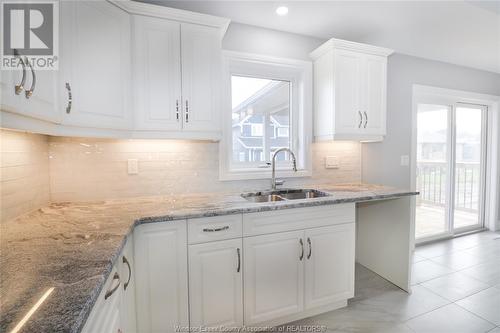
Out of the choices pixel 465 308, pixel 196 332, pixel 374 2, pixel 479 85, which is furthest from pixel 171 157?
pixel 479 85

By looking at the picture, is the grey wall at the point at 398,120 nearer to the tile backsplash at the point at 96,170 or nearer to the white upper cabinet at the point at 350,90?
the white upper cabinet at the point at 350,90

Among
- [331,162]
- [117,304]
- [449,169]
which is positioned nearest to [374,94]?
[331,162]

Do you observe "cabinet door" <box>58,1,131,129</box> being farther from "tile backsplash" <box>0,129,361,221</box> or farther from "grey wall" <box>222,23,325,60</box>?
"grey wall" <box>222,23,325,60</box>

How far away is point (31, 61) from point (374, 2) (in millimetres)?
2288

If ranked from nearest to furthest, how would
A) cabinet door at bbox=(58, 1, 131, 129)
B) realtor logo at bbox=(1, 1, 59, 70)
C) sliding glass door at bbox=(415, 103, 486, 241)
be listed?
realtor logo at bbox=(1, 1, 59, 70) < cabinet door at bbox=(58, 1, 131, 129) < sliding glass door at bbox=(415, 103, 486, 241)

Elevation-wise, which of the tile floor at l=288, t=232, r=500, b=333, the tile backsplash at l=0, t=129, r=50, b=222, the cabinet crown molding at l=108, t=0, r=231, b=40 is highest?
the cabinet crown molding at l=108, t=0, r=231, b=40

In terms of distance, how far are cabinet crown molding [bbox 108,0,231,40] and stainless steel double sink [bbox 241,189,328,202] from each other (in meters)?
1.39

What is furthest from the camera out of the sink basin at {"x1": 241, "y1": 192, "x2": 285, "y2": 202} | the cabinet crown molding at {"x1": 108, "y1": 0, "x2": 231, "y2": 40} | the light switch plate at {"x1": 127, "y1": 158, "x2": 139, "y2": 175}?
the sink basin at {"x1": 241, "y1": 192, "x2": 285, "y2": 202}

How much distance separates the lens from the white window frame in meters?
2.22

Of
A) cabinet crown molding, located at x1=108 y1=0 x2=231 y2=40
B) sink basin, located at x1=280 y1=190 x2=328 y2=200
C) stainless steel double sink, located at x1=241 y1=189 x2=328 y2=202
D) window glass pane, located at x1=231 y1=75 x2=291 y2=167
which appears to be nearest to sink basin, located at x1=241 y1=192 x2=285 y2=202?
stainless steel double sink, located at x1=241 y1=189 x2=328 y2=202

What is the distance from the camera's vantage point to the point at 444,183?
3.48 metres

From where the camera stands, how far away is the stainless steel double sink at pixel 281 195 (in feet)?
7.21

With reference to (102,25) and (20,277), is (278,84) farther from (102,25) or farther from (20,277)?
(20,277)

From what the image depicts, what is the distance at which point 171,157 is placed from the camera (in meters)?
2.07
